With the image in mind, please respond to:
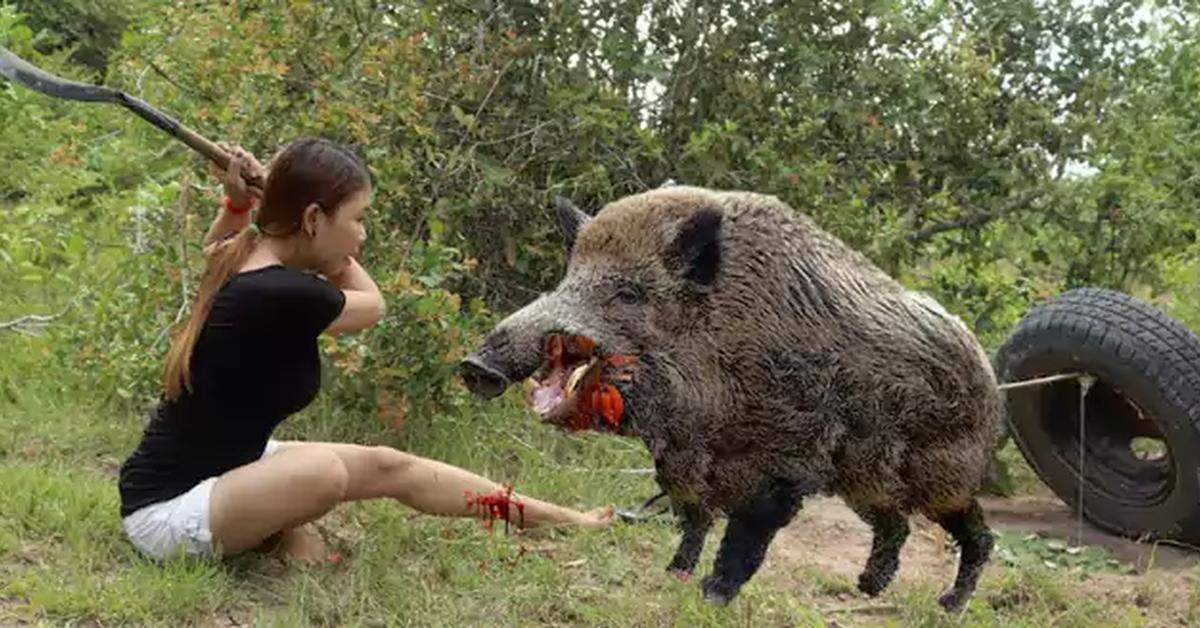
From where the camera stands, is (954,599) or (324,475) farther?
(324,475)

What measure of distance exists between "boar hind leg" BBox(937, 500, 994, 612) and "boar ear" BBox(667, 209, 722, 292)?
761 millimetres

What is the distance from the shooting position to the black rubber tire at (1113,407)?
159 inches

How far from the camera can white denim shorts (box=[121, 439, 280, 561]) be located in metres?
3.44

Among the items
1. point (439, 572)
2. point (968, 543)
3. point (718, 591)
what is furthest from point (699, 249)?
point (439, 572)

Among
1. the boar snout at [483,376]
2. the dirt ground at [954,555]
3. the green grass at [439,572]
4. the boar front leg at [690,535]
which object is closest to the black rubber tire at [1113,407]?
the dirt ground at [954,555]

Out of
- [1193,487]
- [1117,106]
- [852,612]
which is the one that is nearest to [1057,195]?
[1117,106]

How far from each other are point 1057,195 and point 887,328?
407 cm

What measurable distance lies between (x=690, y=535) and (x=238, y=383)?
4.40ft

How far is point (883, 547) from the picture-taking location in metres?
2.77

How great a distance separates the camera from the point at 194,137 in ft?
9.67

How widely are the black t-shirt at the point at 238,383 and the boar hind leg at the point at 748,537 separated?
1287mm

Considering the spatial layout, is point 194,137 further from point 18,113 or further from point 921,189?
point 18,113

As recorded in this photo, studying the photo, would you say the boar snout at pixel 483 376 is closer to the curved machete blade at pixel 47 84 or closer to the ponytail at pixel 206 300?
the curved machete blade at pixel 47 84

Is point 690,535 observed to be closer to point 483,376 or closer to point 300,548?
point 483,376
